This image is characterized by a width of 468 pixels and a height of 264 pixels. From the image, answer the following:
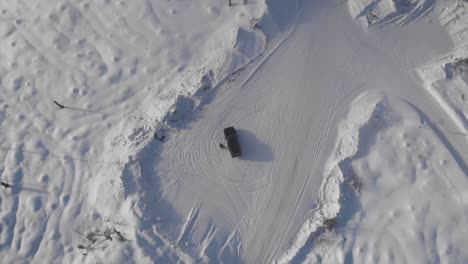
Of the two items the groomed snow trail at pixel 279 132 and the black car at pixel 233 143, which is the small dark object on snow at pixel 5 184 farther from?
the black car at pixel 233 143

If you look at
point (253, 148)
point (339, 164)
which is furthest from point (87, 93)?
point (339, 164)

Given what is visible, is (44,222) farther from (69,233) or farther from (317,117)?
(317,117)

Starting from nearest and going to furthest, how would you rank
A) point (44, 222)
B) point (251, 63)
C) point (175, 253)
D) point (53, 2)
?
point (175, 253) → point (44, 222) → point (251, 63) → point (53, 2)

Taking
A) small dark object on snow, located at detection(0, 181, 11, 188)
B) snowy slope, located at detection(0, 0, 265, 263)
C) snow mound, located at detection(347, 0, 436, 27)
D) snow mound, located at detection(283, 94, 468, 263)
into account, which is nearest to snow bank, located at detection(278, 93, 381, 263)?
snow mound, located at detection(283, 94, 468, 263)

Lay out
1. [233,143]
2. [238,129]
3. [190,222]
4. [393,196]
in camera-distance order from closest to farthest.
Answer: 1. [393,196]
2. [190,222]
3. [233,143]
4. [238,129]

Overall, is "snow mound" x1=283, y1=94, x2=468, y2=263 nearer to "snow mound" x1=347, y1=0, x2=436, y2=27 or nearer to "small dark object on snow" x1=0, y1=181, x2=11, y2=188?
"snow mound" x1=347, y1=0, x2=436, y2=27

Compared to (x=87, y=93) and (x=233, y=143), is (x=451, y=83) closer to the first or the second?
(x=233, y=143)

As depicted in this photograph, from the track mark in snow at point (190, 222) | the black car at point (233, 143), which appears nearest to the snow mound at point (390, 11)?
the black car at point (233, 143)

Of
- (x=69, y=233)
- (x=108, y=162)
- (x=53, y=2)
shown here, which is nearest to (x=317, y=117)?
(x=108, y=162)
